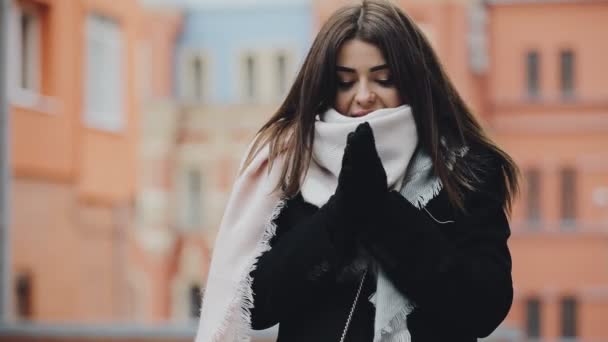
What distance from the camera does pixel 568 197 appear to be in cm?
3388

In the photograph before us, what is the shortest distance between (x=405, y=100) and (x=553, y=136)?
33.9 meters

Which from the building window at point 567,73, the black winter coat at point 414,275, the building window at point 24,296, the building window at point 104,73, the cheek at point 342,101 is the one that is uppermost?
the building window at point 567,73

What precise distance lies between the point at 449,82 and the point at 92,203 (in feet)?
41.3

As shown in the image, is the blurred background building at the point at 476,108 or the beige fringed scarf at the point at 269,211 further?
the blurred background building at the point at 476,108

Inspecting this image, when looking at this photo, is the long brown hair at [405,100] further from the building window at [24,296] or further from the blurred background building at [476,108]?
the blurred background building at [476,108]

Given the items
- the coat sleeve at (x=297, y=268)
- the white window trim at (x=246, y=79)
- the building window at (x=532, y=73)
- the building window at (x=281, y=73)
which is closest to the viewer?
the coat sleeve at (x=297, y=268)

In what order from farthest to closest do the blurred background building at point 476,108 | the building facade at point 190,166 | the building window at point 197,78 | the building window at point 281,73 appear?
1. the building window at point 197,78
2. the building window at point 281,73
3. the building facade at point 190,166
4. the blurred background building at point 476,108

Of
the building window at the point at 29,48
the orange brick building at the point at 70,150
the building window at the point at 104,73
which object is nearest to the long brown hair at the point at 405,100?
the orange brick building at the point at 70,150

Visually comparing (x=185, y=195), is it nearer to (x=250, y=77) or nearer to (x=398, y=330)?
(x=250, y=77)

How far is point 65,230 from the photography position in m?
13.1

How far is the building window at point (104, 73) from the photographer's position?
47.3ft

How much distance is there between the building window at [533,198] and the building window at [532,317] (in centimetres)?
201

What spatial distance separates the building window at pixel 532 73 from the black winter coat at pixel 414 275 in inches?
1311

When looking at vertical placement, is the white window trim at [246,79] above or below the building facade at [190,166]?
above
